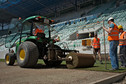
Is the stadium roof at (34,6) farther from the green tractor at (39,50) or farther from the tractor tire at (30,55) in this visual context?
the tractor tire at (30,55)

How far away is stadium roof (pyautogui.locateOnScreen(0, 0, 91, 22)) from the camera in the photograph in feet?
118

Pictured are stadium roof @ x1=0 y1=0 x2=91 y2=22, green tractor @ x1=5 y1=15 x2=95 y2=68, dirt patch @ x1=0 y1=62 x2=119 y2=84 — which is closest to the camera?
dirt patch @ x1=0 y1=62 x2=119 y2=84

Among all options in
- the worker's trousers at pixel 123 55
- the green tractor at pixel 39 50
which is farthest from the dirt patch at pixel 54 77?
the worker's trousers at pixel 123 55

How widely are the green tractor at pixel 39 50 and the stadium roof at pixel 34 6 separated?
100.0 ft

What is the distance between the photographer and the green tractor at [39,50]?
17.8ft

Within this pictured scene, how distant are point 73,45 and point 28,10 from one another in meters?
30.6

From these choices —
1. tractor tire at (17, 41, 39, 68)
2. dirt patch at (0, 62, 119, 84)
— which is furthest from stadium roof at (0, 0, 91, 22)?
dirt patch at (0, 62, 119, 84)

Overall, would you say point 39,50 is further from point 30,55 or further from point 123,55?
point 123,55

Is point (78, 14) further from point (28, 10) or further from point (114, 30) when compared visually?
point (114, 30)

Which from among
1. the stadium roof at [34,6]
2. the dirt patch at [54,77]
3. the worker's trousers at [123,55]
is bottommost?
the dirt patch at [54,77]

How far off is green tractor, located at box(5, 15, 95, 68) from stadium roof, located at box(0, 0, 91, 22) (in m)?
30.5

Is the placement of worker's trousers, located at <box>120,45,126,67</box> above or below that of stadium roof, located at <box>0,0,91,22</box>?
below

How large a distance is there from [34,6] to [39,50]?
35.0 metres

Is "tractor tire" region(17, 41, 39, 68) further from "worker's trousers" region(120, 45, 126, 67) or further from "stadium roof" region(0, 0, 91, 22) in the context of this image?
"stadium roof" region(0, 0, 91, 22)
